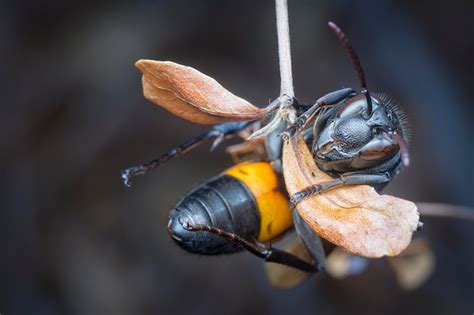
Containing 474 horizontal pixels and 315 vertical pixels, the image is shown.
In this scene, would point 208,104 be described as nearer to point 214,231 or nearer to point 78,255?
point 214,231

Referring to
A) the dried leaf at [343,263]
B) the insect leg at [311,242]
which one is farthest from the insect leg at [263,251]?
the dried leaf at [343,263]

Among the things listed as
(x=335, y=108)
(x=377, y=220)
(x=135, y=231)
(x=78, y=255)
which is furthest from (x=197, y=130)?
(x=377, y=220)

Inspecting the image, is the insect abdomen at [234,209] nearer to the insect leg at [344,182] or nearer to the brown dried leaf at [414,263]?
the insect leg at [344,182]

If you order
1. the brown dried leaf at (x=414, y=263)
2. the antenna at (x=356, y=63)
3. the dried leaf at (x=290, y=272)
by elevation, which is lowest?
the brown dried leaf at (x=414, y=263)

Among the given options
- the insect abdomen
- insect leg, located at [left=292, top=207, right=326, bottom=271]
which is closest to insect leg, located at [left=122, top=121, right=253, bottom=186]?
the insect abdomen

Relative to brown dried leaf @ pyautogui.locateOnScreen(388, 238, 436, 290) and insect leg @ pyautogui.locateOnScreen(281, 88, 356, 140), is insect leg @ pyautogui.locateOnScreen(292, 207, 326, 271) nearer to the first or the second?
insect leg @ pyautogui.locateOnScreen(281, 88, 356, 140)

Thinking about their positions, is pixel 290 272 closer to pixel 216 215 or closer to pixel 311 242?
pixel 311 242

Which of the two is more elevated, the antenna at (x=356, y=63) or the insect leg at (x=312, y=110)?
the antenna at (x=356, y=63)
